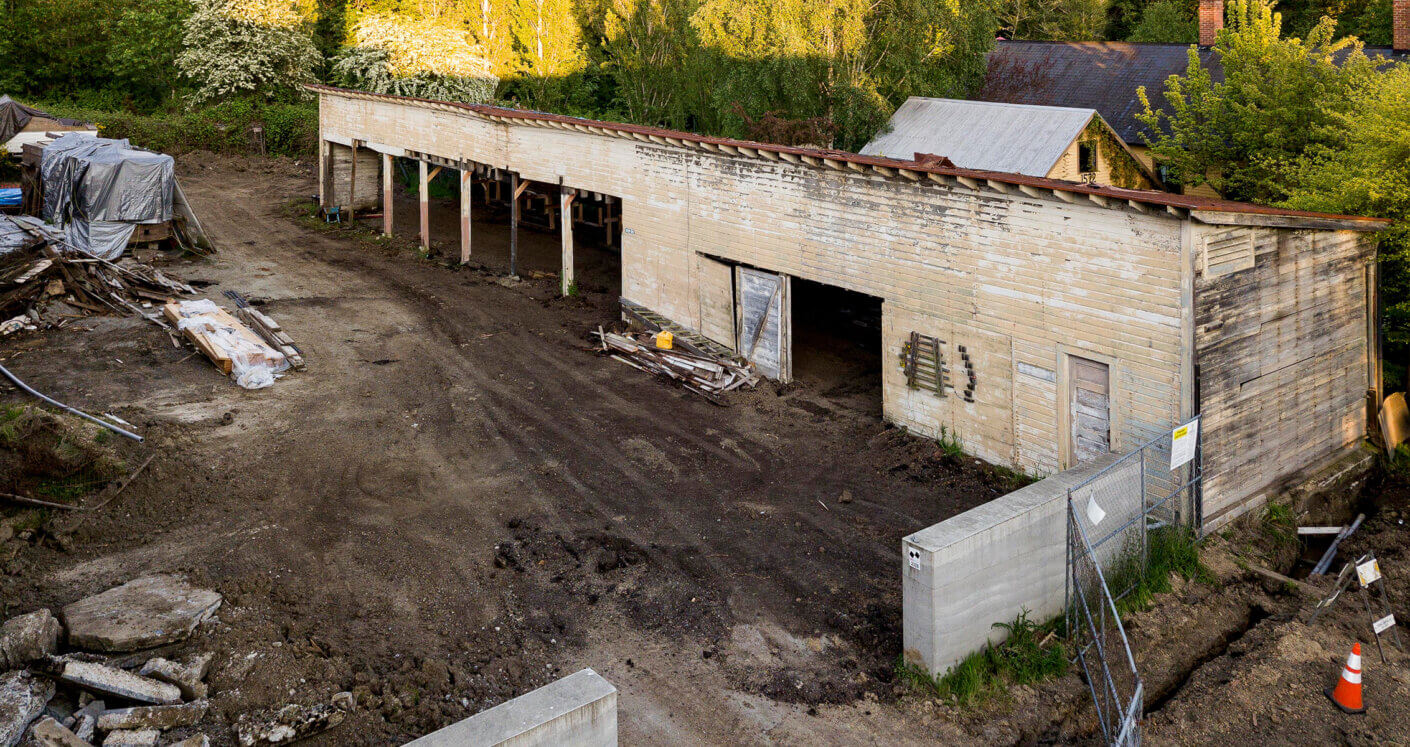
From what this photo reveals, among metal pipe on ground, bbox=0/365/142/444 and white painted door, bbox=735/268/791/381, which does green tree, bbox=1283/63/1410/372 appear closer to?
white painted door, bbox=735/268/791/381

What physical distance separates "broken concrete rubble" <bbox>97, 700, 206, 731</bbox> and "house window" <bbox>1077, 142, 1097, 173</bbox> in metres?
20.0

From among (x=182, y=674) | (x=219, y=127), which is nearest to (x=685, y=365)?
(x=182, y=674)

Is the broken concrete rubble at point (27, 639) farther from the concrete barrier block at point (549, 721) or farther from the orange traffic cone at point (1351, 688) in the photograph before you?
the orange traffic cone at point (1351, 688)

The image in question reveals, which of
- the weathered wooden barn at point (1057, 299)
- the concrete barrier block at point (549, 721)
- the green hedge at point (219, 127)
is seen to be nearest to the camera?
the concrete barrier block at point (549, 721)

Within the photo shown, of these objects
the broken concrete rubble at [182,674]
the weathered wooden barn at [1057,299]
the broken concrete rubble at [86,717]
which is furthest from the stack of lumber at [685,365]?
the broken concrete rubble at [86,717]

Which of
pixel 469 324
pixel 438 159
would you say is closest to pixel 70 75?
pixel 438 159

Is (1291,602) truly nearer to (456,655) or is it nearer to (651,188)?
(456,655)

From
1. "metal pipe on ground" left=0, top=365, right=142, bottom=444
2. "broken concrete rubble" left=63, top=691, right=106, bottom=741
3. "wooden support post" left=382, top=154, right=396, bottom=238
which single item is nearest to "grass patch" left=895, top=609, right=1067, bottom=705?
"broken concrete rubble" left=63, top=691, right=106, bottom=741

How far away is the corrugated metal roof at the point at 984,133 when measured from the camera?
23.2 m

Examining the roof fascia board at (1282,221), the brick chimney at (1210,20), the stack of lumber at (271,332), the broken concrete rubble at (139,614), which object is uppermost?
the brick chimney at (1210,20)

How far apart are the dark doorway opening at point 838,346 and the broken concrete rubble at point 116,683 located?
11237 millimetres

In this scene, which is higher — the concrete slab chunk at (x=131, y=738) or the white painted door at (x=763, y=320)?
the white painted door at (x=763, y=320)

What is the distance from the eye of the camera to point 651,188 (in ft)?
70.7

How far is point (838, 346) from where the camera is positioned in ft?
69.7
